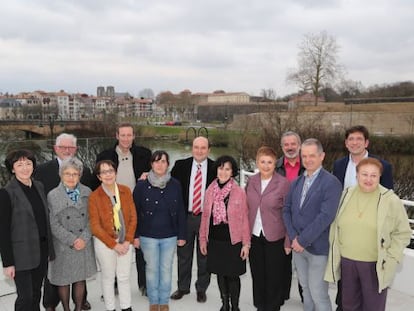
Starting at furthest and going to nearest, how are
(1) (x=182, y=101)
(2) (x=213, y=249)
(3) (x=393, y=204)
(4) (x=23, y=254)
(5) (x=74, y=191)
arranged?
(1) (x=182, y=101), (2) (x=213, y=249), (5) (x=74, y=191), (4) (x=23, y=254), (3) (x=393, y=204)

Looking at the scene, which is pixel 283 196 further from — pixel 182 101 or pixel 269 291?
pixel 182 101

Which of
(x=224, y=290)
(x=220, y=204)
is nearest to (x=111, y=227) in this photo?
(x=220, y=204)

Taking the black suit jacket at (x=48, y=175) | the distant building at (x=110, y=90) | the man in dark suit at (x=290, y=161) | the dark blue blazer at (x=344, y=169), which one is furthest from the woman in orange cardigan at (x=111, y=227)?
the distant building at (x=110, y=90)

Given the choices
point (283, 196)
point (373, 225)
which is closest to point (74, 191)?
point (283, 196)

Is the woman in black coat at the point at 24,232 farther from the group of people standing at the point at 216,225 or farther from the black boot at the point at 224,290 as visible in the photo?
the black boot at the point at 224,290

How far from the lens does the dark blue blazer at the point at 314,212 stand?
2375 millimetres

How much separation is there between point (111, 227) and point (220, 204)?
84cm

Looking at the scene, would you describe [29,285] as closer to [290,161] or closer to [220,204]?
[220,204]

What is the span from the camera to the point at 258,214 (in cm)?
274

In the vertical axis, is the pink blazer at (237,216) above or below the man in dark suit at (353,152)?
below

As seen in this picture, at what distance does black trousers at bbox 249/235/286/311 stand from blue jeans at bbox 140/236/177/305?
68 centimetres

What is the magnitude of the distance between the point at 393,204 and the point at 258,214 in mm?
954

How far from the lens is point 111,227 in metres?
2.63

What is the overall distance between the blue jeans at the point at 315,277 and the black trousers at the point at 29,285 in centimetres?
184
